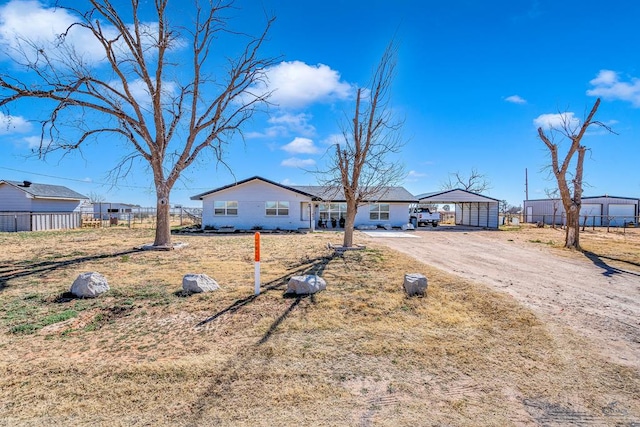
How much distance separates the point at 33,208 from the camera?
2453 cm

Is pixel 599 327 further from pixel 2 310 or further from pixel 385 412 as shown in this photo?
pixel 2 310

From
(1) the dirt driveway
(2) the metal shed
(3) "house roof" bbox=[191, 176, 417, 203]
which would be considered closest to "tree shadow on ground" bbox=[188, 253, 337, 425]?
(1) the dirt driveway

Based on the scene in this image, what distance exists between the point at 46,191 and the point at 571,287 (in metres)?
32.2

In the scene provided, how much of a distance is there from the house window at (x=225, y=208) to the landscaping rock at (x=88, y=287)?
58.5ft

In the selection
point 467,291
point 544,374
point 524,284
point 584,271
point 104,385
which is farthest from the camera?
point 584,271

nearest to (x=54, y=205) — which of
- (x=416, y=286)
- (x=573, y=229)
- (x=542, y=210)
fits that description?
(x=416, y=286)

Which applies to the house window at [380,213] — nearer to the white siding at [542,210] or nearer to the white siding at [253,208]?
the white siding at [253,208]

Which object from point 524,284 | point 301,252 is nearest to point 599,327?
point 524,284

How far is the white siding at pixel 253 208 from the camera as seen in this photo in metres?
24.1

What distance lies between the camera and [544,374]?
11.8ft

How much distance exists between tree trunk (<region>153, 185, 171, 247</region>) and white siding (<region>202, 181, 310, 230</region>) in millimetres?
10704

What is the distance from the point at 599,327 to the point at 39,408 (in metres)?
6.59

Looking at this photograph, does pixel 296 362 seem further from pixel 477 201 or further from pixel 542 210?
pixel 542 210

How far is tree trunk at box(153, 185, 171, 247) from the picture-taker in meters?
13.0
